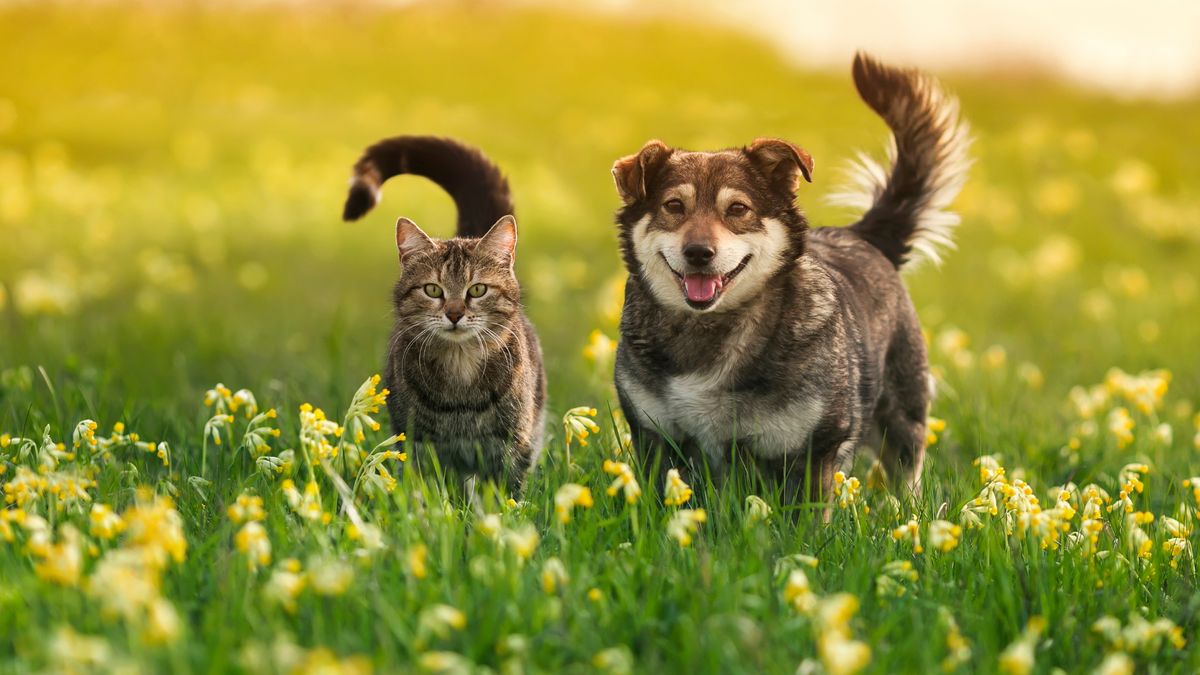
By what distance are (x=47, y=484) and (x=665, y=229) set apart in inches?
100

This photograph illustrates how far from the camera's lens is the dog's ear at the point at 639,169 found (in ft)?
14.5

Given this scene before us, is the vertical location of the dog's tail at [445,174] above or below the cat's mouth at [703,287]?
above

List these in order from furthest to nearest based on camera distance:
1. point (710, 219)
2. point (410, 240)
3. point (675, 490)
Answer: point (410, 240) → point (710, 219) → point (675, 490)

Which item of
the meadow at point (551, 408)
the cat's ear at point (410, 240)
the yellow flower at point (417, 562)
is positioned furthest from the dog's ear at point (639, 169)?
the yellow flower at point (417, 562)

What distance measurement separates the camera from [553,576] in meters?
3.05

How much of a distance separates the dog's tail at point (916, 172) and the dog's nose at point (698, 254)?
1.98m

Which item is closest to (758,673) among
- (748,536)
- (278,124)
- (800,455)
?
(748,536)

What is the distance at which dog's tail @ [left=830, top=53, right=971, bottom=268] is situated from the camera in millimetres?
5639

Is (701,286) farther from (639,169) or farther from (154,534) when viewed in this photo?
(154,534)

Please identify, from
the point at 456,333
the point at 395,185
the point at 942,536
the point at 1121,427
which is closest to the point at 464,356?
the point at 456,333

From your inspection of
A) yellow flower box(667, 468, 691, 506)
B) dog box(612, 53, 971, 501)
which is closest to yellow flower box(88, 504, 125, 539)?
yellow flower box(667, 468, 691, 506)

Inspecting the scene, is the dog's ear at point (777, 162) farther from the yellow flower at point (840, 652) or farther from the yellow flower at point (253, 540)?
the yellow flower at point (253, 540)

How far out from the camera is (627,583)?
3.24 m

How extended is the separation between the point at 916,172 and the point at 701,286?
7.17ft
